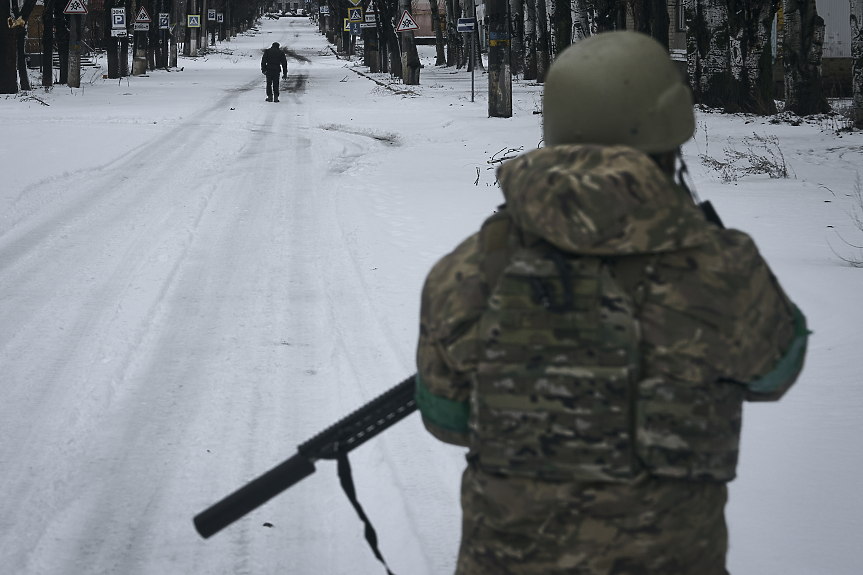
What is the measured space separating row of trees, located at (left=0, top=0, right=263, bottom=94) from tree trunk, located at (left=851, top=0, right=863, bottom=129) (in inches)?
805

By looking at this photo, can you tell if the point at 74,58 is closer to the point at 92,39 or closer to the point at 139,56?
the point at 139,56

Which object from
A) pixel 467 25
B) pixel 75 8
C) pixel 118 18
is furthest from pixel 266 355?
pixel 118 18

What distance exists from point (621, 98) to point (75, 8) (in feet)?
85.4

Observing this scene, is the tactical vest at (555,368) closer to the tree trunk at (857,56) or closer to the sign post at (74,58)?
the tree trunk at (857,56)

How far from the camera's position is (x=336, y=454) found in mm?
2123

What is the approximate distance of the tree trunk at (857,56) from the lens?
1351 cm

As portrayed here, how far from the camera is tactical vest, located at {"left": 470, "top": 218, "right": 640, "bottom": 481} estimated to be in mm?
1513

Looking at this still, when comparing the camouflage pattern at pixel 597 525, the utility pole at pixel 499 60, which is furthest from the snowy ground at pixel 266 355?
the utility pole at pixel 499 60

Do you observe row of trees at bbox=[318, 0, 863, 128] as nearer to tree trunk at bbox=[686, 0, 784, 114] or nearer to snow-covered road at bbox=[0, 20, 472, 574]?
tree trunk at bbox=[686, 0, 784, 114]

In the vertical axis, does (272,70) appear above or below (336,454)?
above

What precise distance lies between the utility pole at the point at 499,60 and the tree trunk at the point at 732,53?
4.02m

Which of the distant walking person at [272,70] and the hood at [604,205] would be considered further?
the distant walking person at [272,70]

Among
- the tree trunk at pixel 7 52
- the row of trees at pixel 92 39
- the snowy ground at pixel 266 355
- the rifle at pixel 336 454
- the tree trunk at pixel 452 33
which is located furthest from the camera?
the tree trunk at pixel 452 33

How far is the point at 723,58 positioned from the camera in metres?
19.3
